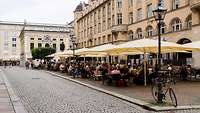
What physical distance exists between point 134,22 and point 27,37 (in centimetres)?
6978

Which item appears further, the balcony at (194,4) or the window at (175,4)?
the window at (175,4)

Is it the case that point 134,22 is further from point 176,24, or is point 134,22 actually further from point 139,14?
point 176,24

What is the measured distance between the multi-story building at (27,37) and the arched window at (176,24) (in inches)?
3015

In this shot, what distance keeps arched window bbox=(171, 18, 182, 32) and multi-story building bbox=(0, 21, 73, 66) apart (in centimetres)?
7658

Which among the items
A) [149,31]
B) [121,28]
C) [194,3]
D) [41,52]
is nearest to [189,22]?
[194,3]

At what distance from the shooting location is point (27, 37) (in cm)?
12012

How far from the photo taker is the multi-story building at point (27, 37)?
398 ft

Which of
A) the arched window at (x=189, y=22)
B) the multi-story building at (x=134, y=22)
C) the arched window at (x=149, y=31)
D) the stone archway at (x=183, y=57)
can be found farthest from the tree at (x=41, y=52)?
the arched window at (x=189, y=22)

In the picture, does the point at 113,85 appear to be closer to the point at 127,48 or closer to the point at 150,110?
the point at 127,48

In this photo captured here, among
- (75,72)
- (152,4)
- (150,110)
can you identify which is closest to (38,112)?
(150,110)

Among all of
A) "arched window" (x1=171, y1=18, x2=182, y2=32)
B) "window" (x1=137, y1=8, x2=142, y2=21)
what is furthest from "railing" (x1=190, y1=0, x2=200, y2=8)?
"window" (x1=137, y1=8, x2=142, y2=21)

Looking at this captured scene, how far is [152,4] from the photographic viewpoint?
161 feet

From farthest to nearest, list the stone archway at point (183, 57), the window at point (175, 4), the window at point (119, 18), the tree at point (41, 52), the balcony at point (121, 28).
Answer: the tree at point (41, 52)
the window at point (119, 18)
the balcony at point (121, 28)
the window at point (175, 4)
the stone archway at point (183, 57)

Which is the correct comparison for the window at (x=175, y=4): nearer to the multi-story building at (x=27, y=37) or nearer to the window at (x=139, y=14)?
the window at (x=139, y=14)
